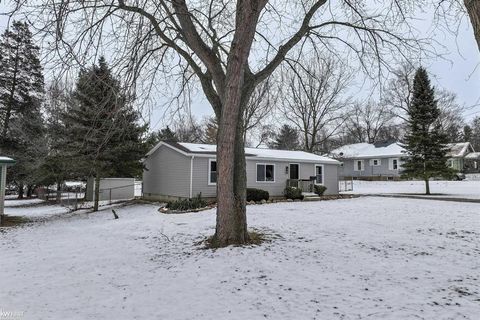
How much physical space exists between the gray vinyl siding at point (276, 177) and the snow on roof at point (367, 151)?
52.5 ft

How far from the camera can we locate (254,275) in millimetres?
5301

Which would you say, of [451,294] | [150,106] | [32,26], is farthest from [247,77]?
[451,294]

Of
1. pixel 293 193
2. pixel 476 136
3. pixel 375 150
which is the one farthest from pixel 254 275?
pixel 476 136

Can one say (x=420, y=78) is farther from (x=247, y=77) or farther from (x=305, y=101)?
(x=247, y=77)

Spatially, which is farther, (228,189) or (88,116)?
(88,116)

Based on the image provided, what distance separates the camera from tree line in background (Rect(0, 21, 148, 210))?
16.6 meters

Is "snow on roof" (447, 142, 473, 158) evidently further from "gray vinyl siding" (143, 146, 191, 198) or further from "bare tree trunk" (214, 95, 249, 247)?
"bare tree trunk" (214, 95, 249, 247)

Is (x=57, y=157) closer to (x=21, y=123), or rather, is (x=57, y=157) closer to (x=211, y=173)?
(x=21, y=123)

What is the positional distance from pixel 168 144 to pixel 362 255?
602 inches

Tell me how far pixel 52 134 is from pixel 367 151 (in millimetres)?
35694

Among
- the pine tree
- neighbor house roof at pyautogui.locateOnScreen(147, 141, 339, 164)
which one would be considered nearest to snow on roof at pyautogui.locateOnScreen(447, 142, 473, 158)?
the pine tree

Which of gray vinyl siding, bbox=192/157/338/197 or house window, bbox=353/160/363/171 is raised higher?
house window, bbox=353/160/363/171

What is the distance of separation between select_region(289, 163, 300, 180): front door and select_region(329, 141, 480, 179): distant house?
17885 millimetres

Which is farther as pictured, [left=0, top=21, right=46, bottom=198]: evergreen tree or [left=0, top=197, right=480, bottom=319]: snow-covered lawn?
[left=0, top=21, right=46, bottom=198]: evergreen tree
